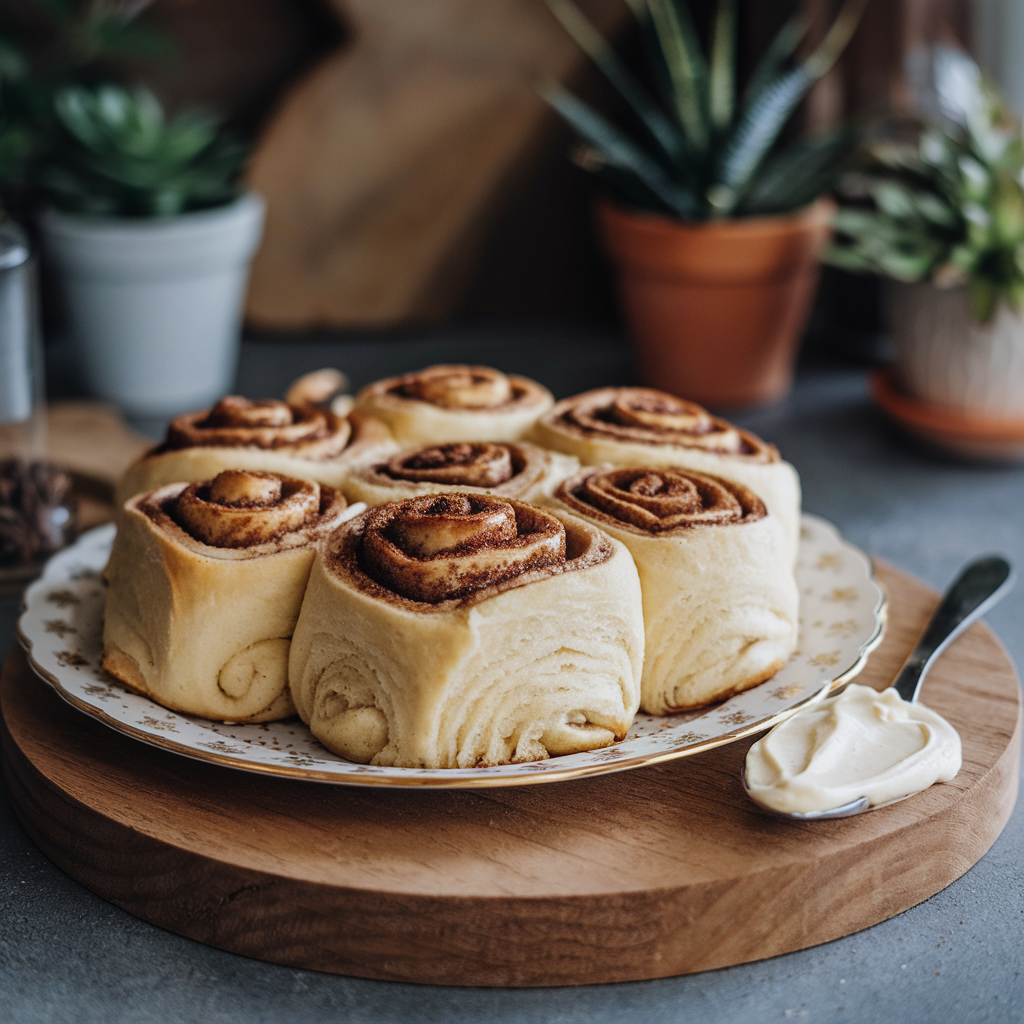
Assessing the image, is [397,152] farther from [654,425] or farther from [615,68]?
[654,425]

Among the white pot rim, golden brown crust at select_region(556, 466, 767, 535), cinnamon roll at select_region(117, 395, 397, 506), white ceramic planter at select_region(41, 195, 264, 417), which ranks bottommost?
white ceramic planter at select_region(41, 195, 264, 417)

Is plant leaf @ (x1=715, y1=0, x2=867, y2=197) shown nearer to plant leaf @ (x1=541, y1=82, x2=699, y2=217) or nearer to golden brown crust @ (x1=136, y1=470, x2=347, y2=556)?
plant leaf @ (x1=541, y1=82, x2=699, y2=217)

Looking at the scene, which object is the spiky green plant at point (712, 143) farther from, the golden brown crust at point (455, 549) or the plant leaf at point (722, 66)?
the golden brown crust at point (455, 549)

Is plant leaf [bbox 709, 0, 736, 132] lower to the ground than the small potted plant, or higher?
higher

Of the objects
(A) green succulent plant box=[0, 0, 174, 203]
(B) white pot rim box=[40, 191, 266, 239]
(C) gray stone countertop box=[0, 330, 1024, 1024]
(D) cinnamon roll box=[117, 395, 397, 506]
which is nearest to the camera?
(C) gray stone countertop box=[0, 330, 1024, 1024]

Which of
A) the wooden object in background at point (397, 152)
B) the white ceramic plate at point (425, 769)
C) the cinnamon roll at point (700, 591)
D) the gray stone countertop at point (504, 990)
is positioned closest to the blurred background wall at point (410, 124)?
the wooden object in background at point (397, 152)

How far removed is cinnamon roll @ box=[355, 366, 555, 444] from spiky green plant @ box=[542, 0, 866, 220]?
0.76 meters

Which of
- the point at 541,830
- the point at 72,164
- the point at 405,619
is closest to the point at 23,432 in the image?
the point at 72,164

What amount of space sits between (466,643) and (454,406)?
0.47 metres

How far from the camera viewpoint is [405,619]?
99 cm

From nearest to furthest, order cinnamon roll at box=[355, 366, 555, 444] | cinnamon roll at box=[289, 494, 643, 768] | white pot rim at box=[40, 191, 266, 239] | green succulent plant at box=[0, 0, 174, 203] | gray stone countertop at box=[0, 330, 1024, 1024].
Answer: gray stone countertop at box=[0, 330, 1024, 1024]
cinnamon roll at box=[289, 494, 643, 768]
cinnamon roll at box=[355, 366, 555, 444]
white pot rim at box=[40, 191, 266, 239]
green succulent plant at box=[0, 0, 174, 203]

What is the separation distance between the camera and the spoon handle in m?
1.19

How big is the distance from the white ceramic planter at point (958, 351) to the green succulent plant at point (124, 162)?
116 cm

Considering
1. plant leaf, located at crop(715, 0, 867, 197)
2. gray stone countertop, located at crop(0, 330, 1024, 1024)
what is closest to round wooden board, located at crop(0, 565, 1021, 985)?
gray stone countertop, located at crop(0, 330, 1024, 1024)
